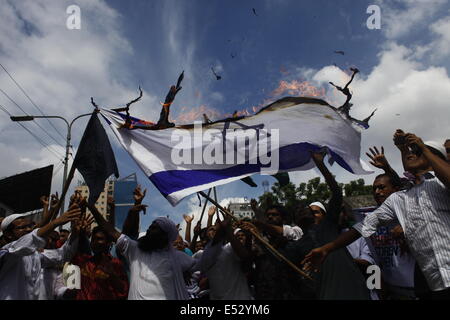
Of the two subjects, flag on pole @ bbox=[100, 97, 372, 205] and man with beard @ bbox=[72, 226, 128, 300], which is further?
flag on pole @ bbox=[100, 97, 372, 205]

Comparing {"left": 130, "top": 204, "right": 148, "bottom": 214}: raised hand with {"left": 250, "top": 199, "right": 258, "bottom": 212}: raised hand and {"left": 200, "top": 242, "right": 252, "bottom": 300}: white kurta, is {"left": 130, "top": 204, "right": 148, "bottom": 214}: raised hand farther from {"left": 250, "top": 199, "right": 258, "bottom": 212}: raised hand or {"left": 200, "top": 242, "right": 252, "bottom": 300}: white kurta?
{"left": 250, "top": 199, "right": 258, "bottom": 212}: raised hand

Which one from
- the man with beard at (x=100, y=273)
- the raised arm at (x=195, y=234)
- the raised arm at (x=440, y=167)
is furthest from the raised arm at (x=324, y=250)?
the raised arm at (x=195, y=234)

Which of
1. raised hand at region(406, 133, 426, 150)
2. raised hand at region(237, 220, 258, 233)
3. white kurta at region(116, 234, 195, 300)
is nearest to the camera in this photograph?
raised hand at region(406, 133, 426, 150)

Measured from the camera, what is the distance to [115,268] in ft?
13.7

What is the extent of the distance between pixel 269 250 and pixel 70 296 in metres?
2.28

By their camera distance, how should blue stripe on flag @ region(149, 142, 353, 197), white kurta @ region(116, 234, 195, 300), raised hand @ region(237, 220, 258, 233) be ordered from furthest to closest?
1. blue stripe on flag @ region(149, 142, 353, 197)
2. raised hand @ region(237, 220, 258, 233)
3. white kurta @ region(116, 234, 195, 300)

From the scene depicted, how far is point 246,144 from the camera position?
14.4 ft

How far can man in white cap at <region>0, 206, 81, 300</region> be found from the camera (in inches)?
123

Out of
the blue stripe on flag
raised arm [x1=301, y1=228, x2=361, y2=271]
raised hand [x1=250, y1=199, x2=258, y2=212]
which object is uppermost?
the blue stripe on flag

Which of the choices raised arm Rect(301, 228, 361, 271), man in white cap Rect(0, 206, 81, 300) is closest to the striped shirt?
raised arm Rect(301, 228, 361, 271)

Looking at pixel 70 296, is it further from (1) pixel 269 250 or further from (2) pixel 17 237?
(1) pixel 269 250

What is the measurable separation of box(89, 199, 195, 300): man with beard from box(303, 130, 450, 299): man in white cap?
1458mm

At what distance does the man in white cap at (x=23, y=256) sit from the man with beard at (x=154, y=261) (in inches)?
23.9

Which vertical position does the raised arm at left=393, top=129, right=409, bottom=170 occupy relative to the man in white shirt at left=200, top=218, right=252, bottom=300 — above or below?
above
